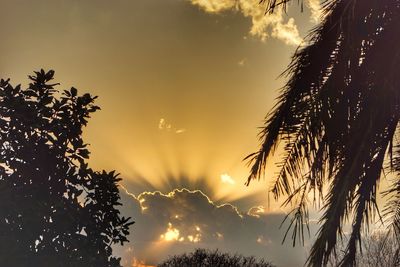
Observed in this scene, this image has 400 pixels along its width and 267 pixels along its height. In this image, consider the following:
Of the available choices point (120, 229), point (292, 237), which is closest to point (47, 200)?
point (120, 229)

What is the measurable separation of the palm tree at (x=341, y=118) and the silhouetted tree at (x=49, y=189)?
2.49 meters

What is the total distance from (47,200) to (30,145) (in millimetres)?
884

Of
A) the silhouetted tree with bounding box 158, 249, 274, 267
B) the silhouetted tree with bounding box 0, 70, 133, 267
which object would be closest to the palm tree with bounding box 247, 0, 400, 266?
the silhouetted tree with bounding box 0, 70, 133, 267

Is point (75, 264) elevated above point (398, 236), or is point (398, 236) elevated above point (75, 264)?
point (398, 236)

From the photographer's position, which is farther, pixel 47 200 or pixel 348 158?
pixel 47 200

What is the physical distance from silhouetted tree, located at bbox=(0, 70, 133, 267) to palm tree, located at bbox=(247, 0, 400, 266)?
249cm

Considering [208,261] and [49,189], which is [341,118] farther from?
[208,261]

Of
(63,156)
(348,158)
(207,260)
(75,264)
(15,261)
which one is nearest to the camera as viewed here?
(348,158)

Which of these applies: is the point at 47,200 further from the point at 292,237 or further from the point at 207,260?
the point at 207,260

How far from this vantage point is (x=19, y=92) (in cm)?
727

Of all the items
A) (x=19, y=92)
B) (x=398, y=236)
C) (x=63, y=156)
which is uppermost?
(x=19, y=92)

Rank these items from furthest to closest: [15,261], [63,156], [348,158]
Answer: [63,156] → [15,261] → [348,158]

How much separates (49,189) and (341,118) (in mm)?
4175

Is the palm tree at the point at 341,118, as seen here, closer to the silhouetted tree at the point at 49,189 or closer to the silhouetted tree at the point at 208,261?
the silhouetted tree at the point at 49,189
